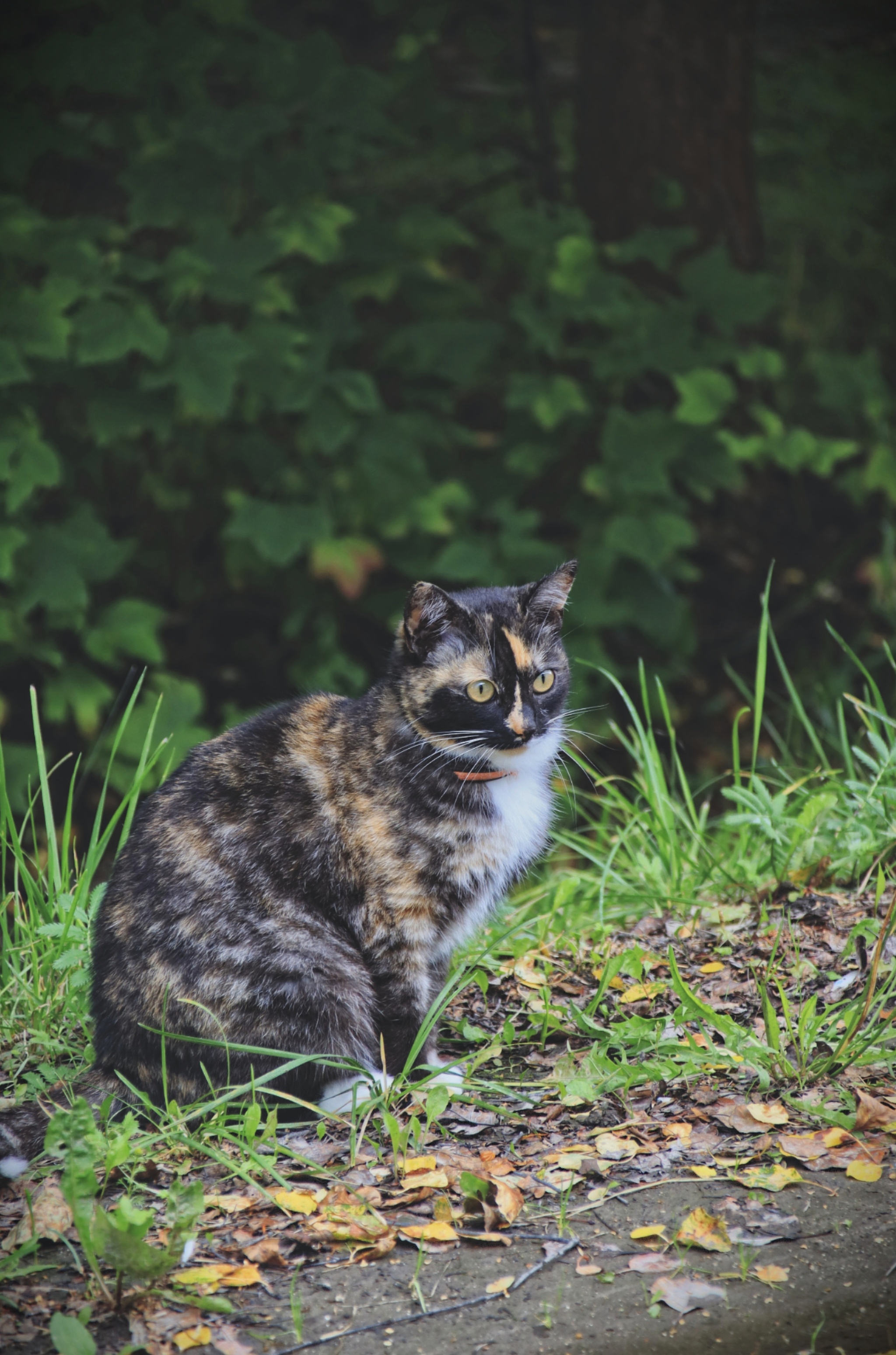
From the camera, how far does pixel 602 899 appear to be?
349 cm

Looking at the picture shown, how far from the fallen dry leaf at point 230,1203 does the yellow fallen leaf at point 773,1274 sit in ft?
3.11

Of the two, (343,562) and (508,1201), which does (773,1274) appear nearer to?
(508,1201)

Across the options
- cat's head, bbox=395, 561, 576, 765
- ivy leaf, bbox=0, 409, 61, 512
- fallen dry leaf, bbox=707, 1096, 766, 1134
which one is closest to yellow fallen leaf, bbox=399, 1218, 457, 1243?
fallen dry leaf, bbox=707, 1096, 766, 1134

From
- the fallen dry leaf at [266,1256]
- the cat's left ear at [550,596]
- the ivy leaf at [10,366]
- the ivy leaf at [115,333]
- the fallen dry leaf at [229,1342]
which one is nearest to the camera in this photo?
the fallen dry leaf at [229,1342]

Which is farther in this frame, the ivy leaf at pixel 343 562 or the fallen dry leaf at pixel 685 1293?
the ivy leaf at pixel 343 562

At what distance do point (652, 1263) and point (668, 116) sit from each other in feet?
17.7

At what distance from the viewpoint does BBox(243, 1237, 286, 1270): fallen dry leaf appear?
2273mm

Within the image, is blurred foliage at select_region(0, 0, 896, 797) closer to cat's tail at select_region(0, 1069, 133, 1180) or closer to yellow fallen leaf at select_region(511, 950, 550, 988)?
yellow fallen leaf at select_region(511, 950, 550, 988)

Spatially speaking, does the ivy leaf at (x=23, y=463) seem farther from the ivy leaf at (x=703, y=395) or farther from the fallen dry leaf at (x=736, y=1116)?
the fallen dry leaf at (x=736, y=1116)

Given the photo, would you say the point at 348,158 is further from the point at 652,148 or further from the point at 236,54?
the point at 652,148

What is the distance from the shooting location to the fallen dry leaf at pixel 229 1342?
2039 mm

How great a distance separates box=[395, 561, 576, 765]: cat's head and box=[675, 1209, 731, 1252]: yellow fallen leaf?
44.0 inches

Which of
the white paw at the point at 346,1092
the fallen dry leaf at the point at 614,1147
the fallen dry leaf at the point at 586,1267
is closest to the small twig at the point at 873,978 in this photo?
the fallen dry leaf at the point at 614,1147

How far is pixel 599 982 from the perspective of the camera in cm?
330
